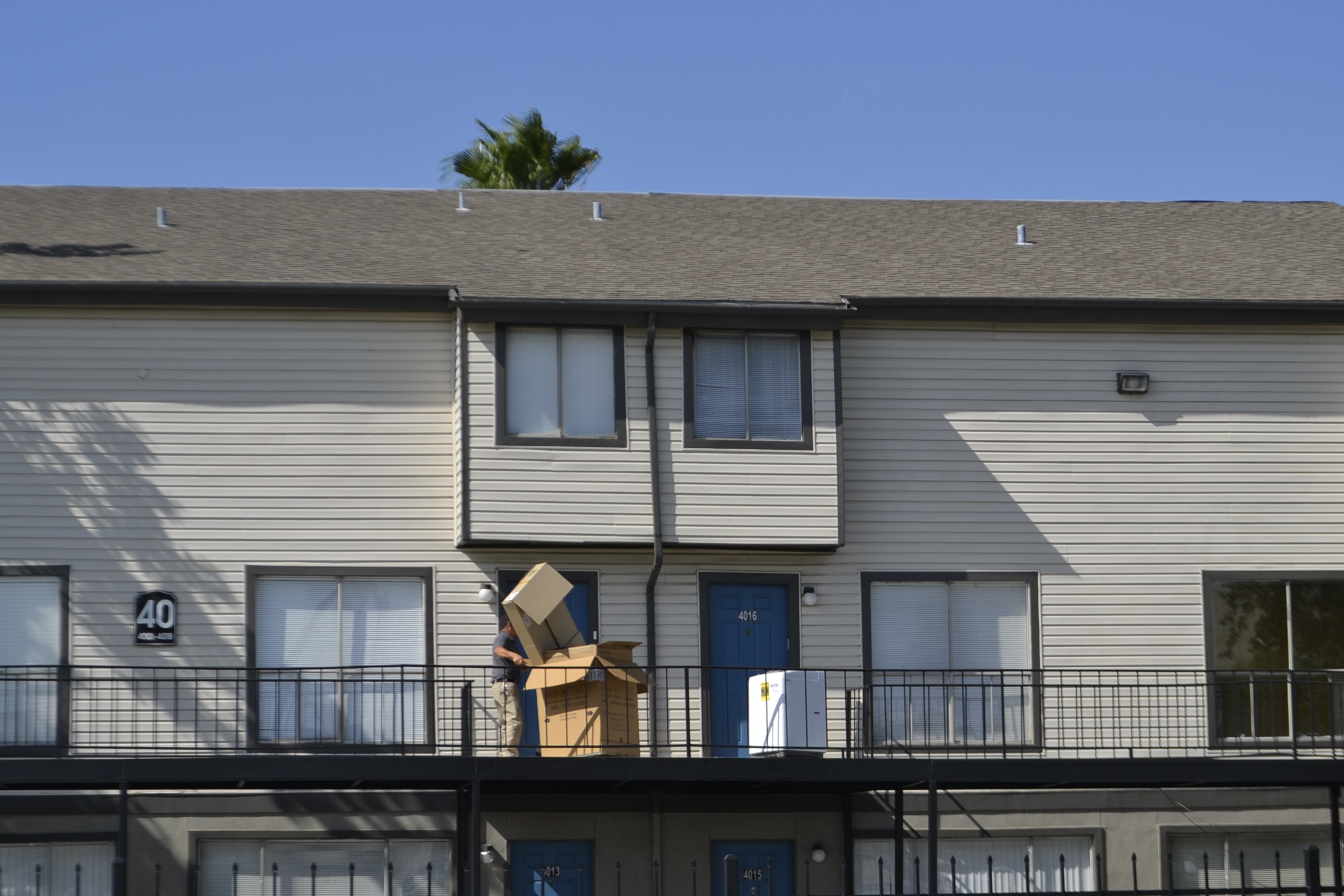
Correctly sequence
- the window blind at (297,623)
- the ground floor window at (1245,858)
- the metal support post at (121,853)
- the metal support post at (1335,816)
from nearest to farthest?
the metal support post at (121,853), the metal support post at (1335,816), the window blind at (297,623), the ground floor window at (1245,858)

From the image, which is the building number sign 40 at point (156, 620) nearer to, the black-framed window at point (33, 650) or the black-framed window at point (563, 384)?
the black-framed window at point (33, 650)

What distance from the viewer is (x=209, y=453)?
17594mm

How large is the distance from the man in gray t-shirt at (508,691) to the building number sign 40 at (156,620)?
11.2ft

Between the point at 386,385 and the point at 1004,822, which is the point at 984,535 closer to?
the point at 1004,822

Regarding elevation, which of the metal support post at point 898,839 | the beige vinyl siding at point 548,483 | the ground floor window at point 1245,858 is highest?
the beige vinyl siding at point 548,483

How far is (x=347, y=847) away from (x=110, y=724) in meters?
2.55

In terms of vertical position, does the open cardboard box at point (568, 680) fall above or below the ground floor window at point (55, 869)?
above

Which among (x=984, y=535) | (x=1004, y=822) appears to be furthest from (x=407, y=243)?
(x=1004, y=822)

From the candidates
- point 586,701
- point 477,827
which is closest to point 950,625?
point 586,701

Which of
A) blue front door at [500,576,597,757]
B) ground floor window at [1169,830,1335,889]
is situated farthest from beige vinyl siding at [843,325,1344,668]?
blue front door at [500,576,597,757]

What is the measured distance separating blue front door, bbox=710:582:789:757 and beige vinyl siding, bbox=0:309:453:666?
2.89m

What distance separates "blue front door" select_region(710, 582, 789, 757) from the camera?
58.3ft

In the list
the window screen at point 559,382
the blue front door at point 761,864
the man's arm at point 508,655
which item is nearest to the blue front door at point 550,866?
the blue front door at point 761,864

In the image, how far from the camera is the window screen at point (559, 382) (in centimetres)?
1767
